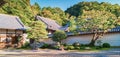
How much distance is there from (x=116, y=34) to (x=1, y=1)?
71.8ft

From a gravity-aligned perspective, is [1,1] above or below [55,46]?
above

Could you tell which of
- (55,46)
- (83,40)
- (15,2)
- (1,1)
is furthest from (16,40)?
(15,2)

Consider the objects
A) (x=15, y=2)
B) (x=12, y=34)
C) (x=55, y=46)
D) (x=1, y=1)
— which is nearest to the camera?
(x=1, y=1)

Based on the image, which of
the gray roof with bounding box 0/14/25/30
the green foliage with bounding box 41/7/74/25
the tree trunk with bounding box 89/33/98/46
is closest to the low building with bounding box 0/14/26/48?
the gray roof with bounding box 0/14/25/30

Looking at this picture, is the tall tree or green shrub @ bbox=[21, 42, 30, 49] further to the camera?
green shrub @ bbox=[21, 42, 30, 49]

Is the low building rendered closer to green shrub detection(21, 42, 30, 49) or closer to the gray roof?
the gray roof

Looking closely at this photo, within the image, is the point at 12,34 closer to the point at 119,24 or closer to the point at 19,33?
the point at 19,33

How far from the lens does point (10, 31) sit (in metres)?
35.5

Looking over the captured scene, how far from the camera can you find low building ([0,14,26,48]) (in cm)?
3431

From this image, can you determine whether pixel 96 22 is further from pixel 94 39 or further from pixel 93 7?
pixel 93 7

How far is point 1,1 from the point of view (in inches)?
776

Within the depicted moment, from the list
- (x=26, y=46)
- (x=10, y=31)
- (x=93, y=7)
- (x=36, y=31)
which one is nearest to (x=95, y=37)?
(x=36, y=31)

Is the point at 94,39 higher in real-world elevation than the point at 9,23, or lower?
lower

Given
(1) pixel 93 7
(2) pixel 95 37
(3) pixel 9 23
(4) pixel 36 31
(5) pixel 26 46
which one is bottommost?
(5) pixel 26 46
